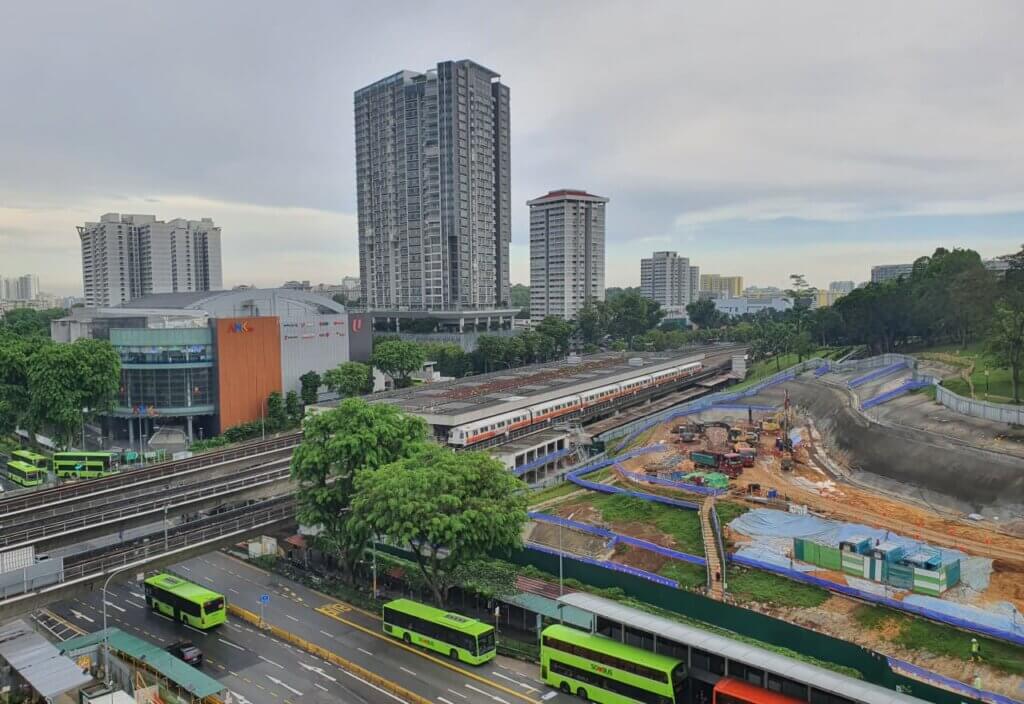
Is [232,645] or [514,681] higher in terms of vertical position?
[514,681]

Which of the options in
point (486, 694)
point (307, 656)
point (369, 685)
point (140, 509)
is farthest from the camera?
point (140, 509)

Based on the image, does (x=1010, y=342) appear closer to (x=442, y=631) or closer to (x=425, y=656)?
(x=442, y=631)

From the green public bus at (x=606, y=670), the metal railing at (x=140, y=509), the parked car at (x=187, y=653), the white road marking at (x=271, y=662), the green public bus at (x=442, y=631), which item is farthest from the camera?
the metal railing at (x=140, y=509)

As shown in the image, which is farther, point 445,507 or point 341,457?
point 341,457

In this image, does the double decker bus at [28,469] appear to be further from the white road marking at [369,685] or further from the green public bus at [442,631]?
the white road marking at [369,685]

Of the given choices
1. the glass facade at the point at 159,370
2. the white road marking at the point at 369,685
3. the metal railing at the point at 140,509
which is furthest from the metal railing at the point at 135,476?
the white road marking at the point at 369,685

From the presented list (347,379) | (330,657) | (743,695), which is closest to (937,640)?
(743,695)

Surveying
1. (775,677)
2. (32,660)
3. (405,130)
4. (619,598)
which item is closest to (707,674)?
(775,677)
